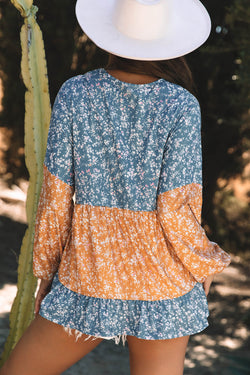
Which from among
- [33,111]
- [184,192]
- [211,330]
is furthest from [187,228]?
[211,330]

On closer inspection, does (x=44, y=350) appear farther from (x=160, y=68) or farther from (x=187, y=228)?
(x=160, y=68)

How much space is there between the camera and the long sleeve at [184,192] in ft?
6.15

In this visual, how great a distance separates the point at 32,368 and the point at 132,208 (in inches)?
25.4

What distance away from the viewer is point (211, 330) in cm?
430

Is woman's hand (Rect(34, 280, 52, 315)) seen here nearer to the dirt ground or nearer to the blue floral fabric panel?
the blue floral fabric panel

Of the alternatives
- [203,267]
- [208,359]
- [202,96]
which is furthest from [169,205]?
[202,96]

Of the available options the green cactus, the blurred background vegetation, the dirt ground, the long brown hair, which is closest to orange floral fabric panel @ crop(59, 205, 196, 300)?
the long brown hair

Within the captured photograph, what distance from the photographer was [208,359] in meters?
3.85

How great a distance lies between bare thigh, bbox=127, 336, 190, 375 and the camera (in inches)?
75.5

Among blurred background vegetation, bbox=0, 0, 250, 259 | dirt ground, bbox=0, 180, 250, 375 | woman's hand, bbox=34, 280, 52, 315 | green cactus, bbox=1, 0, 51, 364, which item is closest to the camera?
woman's hand, bbox=34, 280, 52, 315

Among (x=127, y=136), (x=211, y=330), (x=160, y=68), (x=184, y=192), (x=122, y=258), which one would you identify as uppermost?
(x=160, y=68)

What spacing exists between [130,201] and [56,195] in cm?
26

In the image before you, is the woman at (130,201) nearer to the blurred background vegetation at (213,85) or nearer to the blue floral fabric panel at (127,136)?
the blue floral fabric panel at (127,136)

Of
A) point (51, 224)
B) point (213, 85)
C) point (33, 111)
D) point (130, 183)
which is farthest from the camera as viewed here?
point (213, 85)
